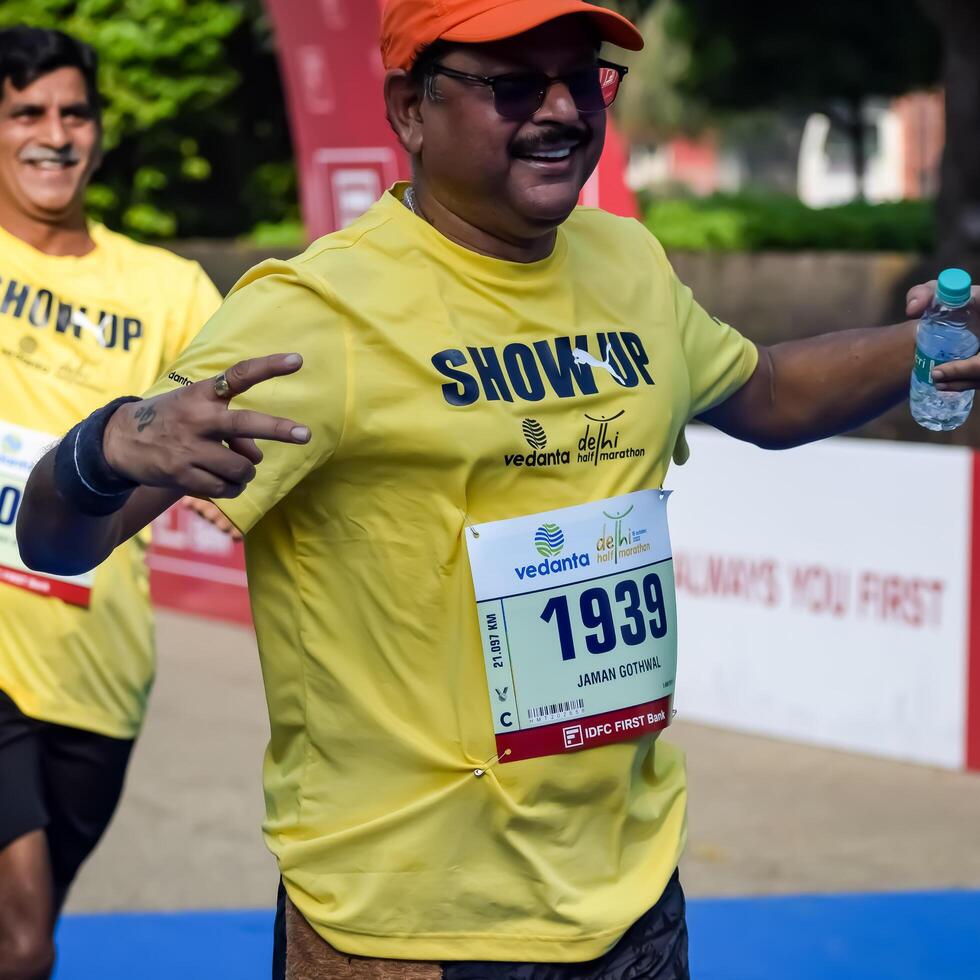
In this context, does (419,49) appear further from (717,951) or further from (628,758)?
(717,951)

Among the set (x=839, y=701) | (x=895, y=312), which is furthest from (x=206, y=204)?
(x=839, y=701)

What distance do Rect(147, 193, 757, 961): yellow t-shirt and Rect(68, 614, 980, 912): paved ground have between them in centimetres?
314

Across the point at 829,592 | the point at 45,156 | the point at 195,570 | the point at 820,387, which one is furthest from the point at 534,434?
the point at 195,570

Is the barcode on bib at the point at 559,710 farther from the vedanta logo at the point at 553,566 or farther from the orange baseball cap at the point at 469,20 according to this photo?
the orange baseball cap at the point at 469,20

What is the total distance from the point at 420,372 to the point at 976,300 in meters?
0.82

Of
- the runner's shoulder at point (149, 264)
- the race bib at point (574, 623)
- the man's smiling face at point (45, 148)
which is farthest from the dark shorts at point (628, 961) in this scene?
the man's smiling face at point (45, 148)

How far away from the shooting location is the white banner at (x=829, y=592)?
6.35 meters

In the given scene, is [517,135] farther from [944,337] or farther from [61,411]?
[61,411]

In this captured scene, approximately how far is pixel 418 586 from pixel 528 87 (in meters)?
0.65

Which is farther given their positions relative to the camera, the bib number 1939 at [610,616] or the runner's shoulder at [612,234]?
the runner's shoulder at [612,234]

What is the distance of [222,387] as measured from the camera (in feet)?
6.47

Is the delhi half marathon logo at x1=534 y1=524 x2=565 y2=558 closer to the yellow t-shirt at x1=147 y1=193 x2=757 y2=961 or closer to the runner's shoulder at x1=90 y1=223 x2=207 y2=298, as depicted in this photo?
the yellow t-shirt at x1=147 y1=193 x2=757 y2=961

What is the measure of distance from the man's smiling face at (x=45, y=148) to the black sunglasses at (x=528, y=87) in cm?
178

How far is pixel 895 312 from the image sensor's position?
15.7 metres
